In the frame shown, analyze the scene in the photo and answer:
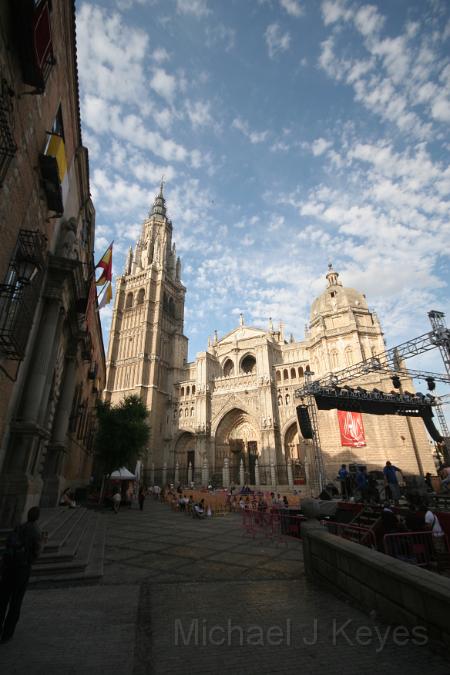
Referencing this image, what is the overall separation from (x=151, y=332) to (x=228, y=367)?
1106cm

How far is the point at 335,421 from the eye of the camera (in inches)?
1081

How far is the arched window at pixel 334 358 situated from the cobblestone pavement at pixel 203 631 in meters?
27.4

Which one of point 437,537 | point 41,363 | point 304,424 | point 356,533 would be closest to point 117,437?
point 304,424

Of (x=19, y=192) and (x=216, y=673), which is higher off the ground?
(x=19, y=192)

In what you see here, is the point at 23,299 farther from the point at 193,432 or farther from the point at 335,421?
the point at 193,432

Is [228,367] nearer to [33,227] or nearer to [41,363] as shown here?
[41,363]

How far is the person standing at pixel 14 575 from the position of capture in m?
Result: 3.18

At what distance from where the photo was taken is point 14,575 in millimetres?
3236

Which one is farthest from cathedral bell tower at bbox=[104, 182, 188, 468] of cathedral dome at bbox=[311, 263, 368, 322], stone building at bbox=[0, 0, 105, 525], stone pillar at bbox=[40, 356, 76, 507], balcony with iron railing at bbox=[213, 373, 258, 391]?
stone building at bbox=[0, 0, 105, 525]

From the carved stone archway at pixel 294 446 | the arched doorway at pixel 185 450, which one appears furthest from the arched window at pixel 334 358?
the arched doorway at pixel 185 450

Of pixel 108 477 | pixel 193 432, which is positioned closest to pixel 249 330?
pixel 193 432

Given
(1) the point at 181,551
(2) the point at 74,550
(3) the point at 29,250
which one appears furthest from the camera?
(1) the point at 181,551

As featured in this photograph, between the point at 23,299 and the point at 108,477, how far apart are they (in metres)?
18.4

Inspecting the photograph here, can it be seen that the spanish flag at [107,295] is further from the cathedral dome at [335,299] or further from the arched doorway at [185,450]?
the arched doorway at [185,450]
